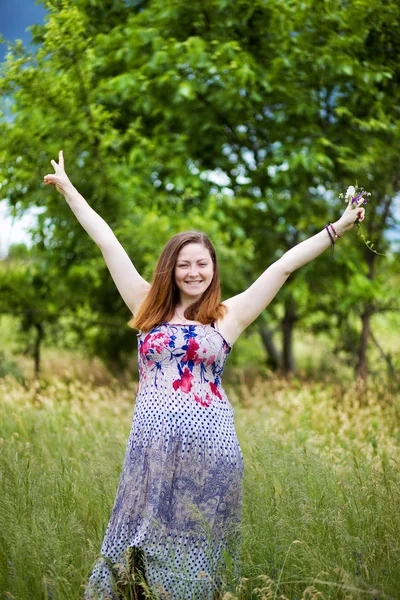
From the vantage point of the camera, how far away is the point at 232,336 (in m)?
2.88

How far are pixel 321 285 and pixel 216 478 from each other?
5499 mm

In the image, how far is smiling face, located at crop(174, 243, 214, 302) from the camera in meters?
2.87

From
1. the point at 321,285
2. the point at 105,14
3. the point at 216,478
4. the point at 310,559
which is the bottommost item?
the point at 310,559

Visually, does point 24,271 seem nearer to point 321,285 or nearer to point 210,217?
point 210,217

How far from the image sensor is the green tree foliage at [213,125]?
596cm

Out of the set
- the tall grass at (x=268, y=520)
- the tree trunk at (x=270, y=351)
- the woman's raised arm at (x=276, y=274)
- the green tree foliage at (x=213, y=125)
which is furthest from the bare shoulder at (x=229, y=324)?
the tree trunk at (x=270, y=351)

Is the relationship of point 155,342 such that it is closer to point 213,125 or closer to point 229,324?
point 229,324

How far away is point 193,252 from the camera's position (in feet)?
9.50

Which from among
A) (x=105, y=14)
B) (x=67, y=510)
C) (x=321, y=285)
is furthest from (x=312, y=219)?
(x=67, y=510)

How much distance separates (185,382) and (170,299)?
14.8 inches

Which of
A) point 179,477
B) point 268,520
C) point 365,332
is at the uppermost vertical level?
point 365,332

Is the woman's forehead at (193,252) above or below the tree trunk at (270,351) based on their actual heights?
→ above

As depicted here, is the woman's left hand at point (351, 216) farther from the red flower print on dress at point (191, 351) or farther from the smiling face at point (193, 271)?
the red flower print on dress at point (191, 351)

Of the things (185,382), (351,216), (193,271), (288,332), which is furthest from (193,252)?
(288,332)
